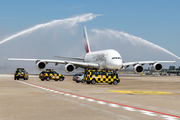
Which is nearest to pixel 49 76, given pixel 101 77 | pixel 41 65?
pixel 101 77

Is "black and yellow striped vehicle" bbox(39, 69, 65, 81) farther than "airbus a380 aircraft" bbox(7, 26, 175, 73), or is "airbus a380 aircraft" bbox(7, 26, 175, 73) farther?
"airbus a380 aircraft" bbox(7, 26, 175, 73)

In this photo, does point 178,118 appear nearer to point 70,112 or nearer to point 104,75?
point 70,112

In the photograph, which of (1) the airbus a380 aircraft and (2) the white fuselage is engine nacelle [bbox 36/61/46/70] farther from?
(2) the white fuselage

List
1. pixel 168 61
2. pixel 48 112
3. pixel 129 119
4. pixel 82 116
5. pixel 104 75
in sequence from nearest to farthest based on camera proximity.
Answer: pixel 129 119, pixel 82 116, pixel 48 112, pixel 104 75, pixel 168 61

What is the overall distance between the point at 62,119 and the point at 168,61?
220 ft

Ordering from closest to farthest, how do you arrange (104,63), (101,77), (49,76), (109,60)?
1. (101,77)
2. (49,76)
3. (109,60)
4. (104,63)

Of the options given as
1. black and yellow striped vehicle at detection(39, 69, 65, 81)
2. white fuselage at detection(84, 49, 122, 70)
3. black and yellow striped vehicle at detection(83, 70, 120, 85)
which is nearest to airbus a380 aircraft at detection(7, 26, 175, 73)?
white fuselage at detection(84, 49, 122, 70)

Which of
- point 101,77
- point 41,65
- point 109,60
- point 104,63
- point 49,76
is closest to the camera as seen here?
point 101,77

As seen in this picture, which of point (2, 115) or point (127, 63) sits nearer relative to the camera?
point (2, 115)

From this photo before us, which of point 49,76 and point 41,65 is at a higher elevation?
point 41,65

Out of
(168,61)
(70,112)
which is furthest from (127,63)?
(70,112)

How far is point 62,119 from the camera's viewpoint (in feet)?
35.0

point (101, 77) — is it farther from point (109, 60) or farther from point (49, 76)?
point (109, 60)

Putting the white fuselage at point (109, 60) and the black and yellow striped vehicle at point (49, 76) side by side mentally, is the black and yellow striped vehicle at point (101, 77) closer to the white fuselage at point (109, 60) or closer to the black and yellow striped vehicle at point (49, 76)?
the black and yellow striped vehicle at point (49, 76)
